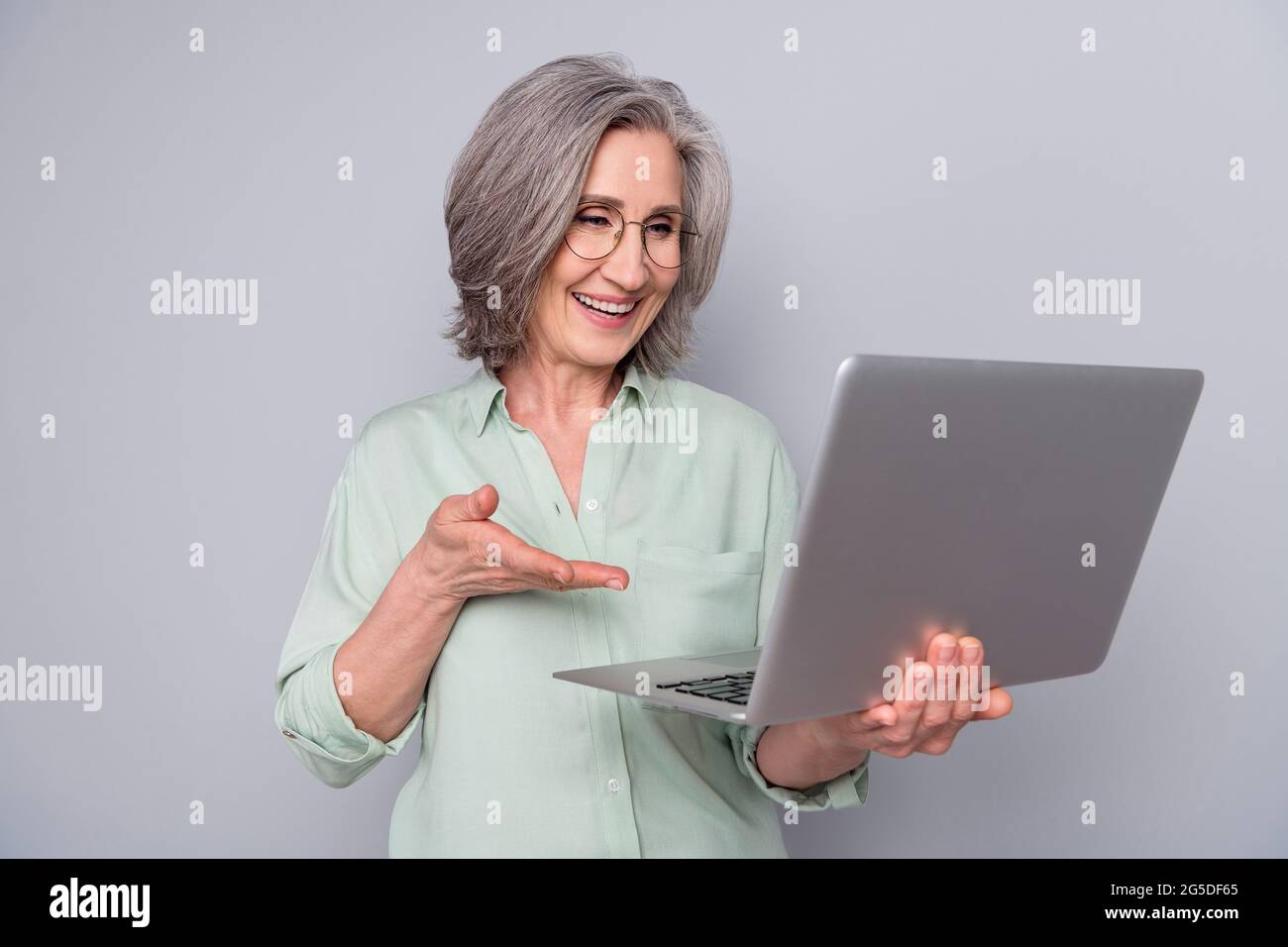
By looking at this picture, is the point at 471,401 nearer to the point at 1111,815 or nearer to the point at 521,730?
the point at 521,730

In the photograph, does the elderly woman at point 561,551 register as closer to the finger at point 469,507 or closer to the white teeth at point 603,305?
the white teeth at point 603,305

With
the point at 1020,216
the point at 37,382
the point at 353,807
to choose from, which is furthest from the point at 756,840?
the point at 37,382

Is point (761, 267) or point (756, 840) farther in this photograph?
point (761, 267)

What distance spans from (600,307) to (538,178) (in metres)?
0.22

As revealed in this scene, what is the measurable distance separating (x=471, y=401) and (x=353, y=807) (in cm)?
135

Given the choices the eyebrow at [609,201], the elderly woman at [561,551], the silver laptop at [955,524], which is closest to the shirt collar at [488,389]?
the elderly woman at [561,551]

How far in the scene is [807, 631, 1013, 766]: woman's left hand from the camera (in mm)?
1291

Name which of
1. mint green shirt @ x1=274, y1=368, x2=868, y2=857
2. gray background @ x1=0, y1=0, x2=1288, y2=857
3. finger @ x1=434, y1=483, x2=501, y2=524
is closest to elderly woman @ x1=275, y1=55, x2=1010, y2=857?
mint green shirt @ x1=274, y1=368, x2=868, y2=857

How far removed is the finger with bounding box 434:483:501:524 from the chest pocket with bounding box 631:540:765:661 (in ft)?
1.30

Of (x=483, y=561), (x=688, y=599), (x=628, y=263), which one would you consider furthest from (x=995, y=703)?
(x=628, y=263)

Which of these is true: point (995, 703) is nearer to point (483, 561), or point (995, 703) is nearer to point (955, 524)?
point (955, 524)

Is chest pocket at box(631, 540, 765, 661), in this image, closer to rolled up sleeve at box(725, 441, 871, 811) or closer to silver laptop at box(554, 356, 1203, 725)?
rolled up sleeve at box(725, 441, 871, 811)

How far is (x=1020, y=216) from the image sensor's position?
267 centimetres
